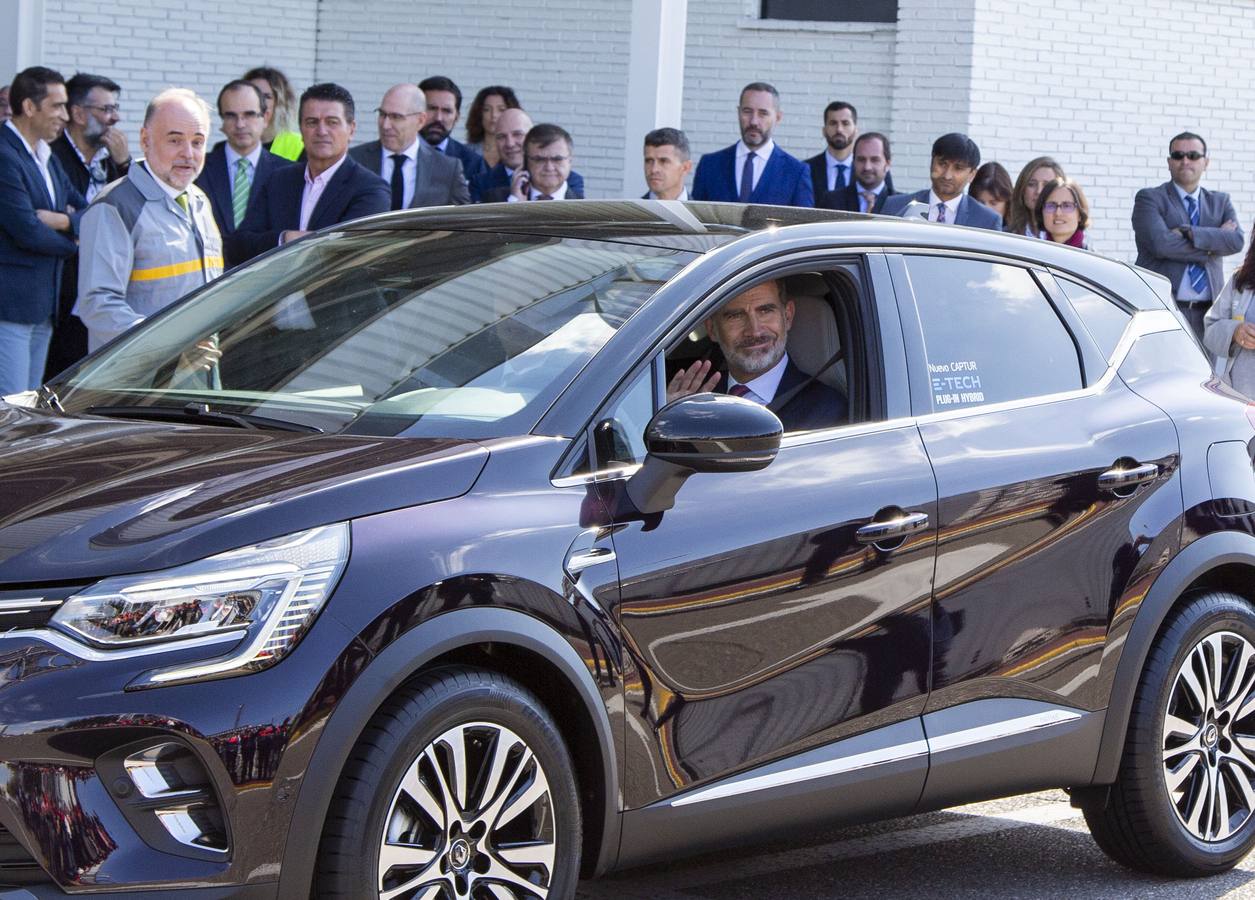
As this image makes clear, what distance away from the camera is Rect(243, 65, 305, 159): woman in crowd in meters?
11.7

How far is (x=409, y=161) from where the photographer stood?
10.5 m

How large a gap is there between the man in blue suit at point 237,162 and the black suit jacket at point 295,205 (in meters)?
0.58

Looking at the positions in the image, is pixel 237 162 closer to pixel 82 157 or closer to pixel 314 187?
pixel 82 157

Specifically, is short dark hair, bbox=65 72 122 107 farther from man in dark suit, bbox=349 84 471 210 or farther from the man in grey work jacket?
the man in grey work jacket

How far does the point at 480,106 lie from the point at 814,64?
11.0 ft

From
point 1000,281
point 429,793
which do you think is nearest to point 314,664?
point 429,793

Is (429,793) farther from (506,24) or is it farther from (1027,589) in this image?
(506,24)

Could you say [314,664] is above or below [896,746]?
above

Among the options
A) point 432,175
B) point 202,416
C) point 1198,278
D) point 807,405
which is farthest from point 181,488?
point 1198,278

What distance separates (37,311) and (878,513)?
5735mm

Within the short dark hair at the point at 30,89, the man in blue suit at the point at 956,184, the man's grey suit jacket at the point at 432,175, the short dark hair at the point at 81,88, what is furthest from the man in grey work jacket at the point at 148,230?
the man in blue suit at the point at 956,184

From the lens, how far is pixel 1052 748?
4.82 metres

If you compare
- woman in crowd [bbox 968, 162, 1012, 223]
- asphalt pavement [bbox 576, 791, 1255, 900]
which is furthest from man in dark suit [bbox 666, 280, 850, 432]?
woman in crowd [bbox 968, 162, 1012, 223]

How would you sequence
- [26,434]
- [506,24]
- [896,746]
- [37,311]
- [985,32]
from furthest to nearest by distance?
[506,24] → [985,32] → [37,311] → [896,746] → [26,434]
